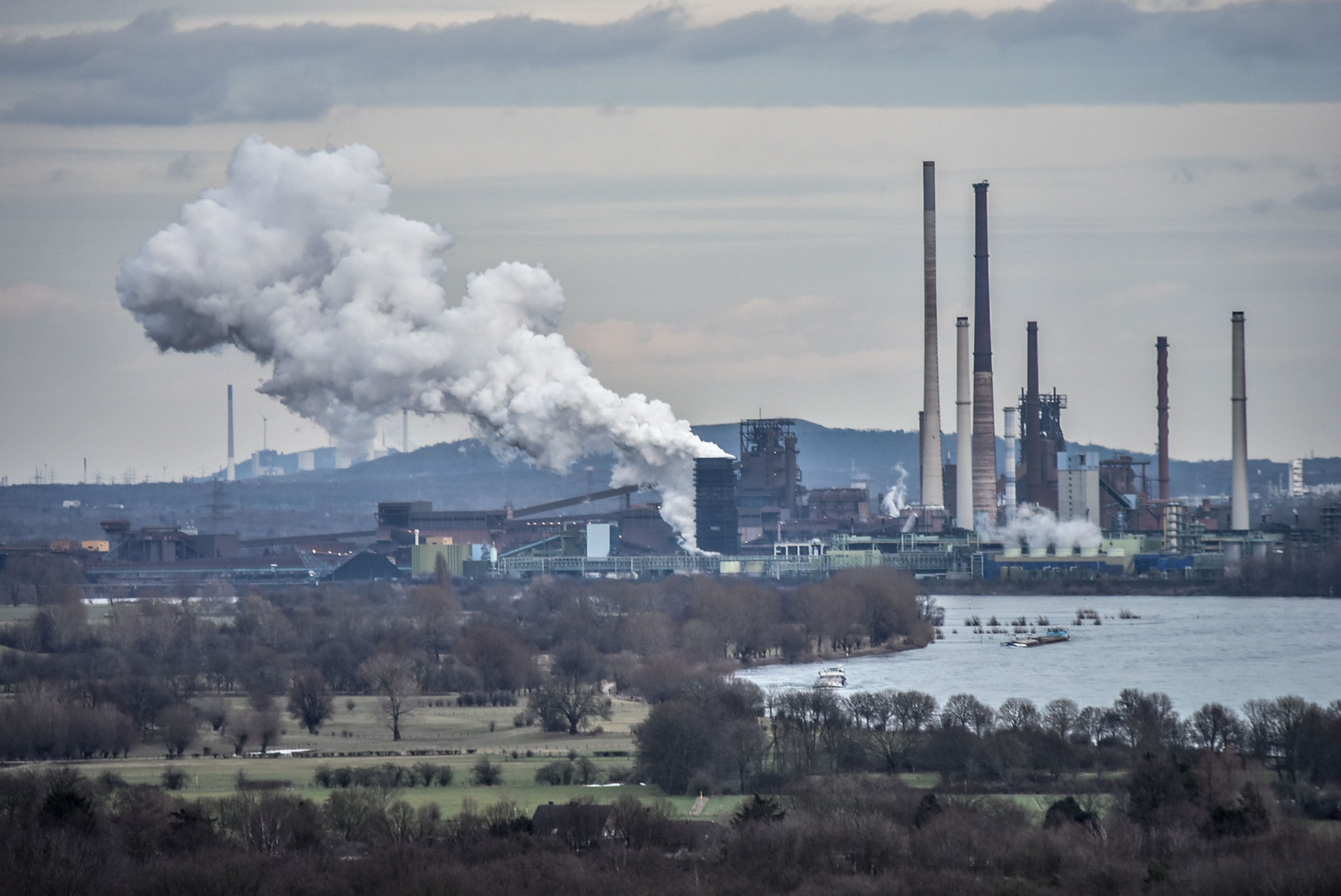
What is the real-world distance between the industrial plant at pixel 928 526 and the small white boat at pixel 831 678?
25381 mm

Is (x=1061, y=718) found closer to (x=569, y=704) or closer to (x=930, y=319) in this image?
(x=569, y=704)

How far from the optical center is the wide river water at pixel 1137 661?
4459cm

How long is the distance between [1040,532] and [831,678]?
3908cm

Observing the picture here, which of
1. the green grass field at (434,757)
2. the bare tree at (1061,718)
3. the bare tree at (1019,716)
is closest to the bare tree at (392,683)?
the green grass field at (434,757)

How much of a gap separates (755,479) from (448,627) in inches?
1217

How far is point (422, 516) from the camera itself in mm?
95250

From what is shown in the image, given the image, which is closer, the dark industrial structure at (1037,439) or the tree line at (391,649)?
the tree line at (391,649)

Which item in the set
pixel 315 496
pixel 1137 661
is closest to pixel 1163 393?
pixel 1137 661

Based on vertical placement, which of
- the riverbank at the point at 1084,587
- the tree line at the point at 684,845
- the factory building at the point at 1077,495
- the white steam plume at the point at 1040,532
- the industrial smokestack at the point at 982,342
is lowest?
the tree line at the point at 684,845

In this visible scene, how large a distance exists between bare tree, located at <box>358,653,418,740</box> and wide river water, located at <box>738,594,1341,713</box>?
7.92 meters

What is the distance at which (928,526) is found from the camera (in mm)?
87062

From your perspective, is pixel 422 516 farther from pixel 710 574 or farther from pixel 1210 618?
pixel 1210 618

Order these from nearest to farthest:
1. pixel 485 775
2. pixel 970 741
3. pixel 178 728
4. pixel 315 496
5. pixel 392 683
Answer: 1. pixel 485 775
2. pixel 970 741
3. pixel 178 728
4. pixel 392 683
5. pixel 315 496

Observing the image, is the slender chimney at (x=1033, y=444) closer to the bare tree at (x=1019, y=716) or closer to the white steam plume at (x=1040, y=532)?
the white steam plume at (x=1040, y=532)
